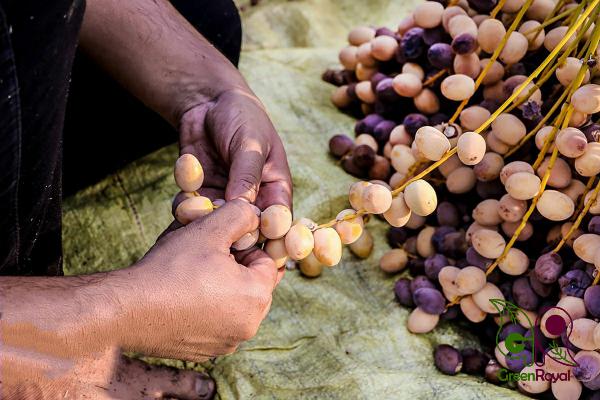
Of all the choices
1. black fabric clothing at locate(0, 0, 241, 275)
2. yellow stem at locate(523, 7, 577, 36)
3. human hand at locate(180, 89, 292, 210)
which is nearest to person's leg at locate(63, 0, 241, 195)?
human hand at locate(180, 89, 292, 210)

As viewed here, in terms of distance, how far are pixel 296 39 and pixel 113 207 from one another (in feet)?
2.51

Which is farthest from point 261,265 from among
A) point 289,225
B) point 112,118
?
point 112,118

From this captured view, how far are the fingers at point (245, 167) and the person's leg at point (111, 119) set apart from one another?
0.37 m

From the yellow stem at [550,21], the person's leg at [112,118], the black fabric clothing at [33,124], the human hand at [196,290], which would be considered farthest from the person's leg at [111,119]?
the yellow stem at [550,21]

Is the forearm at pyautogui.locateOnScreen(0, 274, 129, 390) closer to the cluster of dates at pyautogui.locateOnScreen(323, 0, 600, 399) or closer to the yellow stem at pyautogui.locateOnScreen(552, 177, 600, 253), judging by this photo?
the cluster of dates at pyautogui.locateOnScreen(323, 0, 600, 399)

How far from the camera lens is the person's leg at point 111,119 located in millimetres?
1236

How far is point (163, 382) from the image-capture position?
103cm

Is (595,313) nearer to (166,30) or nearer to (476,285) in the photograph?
(476,285)

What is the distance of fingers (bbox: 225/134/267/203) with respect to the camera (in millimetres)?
913

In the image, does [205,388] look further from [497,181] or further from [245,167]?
[497,181]

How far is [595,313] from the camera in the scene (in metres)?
0.92

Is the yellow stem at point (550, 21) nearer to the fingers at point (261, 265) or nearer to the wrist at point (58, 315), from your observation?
the fingers at point (261, 265)
